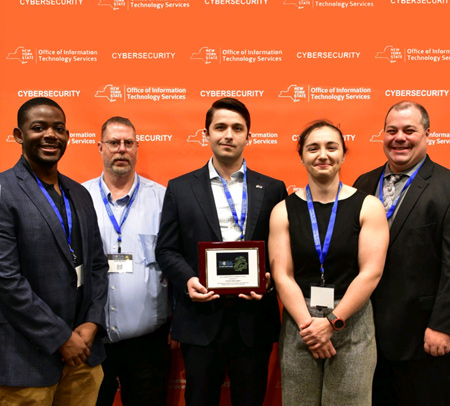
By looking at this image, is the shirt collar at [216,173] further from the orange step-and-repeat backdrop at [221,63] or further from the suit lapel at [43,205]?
the suit lapel at [43,205]

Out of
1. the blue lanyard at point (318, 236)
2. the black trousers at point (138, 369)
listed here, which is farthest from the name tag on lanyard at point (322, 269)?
the black trousers at point (138, 369)

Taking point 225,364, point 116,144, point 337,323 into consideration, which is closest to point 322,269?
point 337,323

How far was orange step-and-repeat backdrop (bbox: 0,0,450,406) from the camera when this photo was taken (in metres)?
3.12

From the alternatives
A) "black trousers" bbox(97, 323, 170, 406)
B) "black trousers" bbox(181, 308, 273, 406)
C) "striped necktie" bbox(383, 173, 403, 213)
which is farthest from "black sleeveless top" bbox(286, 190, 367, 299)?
"black trousers" bbox(97, 323, 170, 406)

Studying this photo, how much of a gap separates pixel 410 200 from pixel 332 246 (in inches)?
24.3

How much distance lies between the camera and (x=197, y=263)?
2385 mm

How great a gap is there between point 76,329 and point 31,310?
31 centimetres

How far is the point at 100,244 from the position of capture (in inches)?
93.8

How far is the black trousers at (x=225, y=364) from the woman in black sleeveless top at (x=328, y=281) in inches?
9.0

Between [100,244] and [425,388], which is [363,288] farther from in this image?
[100,244]

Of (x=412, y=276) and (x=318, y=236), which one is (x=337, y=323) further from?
(x=412, y=276)

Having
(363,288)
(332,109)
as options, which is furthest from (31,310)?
(332,109)

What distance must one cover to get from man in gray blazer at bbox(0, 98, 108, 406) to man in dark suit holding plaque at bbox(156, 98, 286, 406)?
49 cm

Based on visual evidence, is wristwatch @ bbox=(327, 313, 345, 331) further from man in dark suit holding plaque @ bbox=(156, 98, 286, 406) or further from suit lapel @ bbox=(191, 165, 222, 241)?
suit lapel @ bbox=(191, 165, 222, 241)
